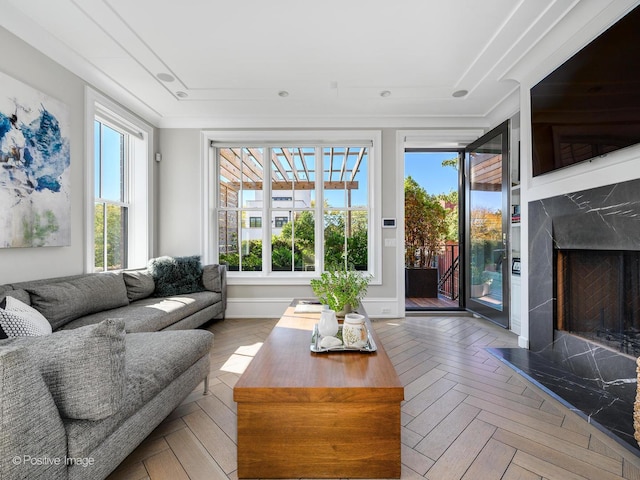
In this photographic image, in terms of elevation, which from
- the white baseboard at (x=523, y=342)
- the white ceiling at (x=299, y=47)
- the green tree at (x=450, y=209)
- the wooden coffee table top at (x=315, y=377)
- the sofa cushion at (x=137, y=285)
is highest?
the white ceiling at (x=299, y=47)

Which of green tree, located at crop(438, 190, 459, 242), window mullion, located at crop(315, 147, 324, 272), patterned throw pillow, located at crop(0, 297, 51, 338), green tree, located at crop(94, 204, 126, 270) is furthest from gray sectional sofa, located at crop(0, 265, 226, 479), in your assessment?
green tree, located at crop(438, 190, 459, 242)

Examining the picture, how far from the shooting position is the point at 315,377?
136cm

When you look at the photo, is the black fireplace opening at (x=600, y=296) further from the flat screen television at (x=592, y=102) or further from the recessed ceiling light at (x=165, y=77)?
the recessed ceiling light at (x=165, y=77)

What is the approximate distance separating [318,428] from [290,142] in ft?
11.9

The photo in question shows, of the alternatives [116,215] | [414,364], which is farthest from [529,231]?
[116,215]

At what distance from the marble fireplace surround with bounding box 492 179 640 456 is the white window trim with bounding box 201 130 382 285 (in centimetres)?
175

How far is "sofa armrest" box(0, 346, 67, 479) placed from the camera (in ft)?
2.73

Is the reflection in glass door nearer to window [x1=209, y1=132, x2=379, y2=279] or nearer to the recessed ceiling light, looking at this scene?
window [x1=209, y1=132, x2=379, y2=279]

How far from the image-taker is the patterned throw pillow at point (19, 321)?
4.78 feet

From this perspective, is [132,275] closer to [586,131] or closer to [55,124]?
[55,124]

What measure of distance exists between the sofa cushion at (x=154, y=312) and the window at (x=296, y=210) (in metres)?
1.10

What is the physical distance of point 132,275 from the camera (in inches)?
123

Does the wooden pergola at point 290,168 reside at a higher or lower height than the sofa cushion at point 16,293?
higher

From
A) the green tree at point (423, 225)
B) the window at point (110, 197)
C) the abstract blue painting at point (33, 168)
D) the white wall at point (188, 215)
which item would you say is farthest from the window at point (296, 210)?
the green tree at point (423, 225)
